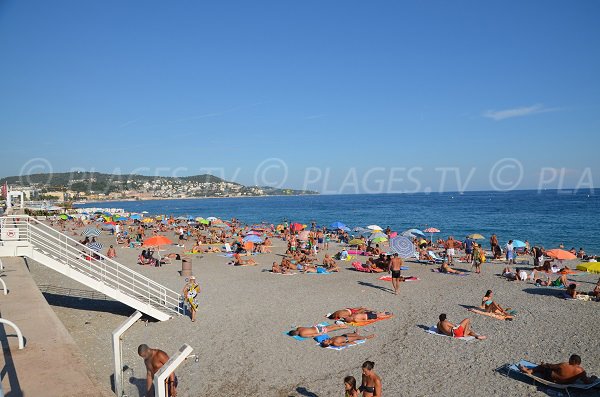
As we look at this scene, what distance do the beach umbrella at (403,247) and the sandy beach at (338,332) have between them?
220 cm

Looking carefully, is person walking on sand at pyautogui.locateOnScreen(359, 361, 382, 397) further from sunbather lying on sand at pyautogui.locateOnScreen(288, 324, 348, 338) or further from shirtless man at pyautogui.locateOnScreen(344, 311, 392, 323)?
shirtless man at pyautogui.locateOnScreen(344, 311, 392, 323)

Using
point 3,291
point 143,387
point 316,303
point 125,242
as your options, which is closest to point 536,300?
point 316,303

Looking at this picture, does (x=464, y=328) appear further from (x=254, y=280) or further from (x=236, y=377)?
(x=254, y=280)

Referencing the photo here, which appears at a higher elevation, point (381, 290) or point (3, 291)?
point (3, 291)

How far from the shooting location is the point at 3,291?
8.66 metres

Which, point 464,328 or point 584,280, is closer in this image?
point 464,328

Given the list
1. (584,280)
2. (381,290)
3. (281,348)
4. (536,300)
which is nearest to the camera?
(281,348)

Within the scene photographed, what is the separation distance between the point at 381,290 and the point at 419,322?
3852 millimetres

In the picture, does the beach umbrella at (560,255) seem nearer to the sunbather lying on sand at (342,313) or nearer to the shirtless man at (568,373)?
the sunbather lying on sand at (342,313)

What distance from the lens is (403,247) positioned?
18.6 meters

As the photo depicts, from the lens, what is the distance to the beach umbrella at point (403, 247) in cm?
1847

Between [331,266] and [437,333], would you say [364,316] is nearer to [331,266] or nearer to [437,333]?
[437,333]

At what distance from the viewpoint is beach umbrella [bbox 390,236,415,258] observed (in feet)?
60.6

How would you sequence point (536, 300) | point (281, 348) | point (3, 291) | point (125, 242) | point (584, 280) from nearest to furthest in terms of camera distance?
point (3, 291)
point (281, 348)
point (536, 300)
point (584, 280)
point (125, 242)
